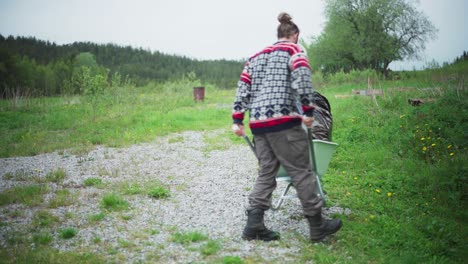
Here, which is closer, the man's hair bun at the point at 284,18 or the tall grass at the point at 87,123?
the man's hair bun at the point at 284,18

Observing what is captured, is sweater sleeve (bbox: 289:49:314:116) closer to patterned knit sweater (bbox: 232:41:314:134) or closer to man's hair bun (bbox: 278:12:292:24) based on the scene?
patterned knit sweater (bbox: 232:41:314:134)

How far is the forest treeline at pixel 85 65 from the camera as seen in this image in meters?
35.1

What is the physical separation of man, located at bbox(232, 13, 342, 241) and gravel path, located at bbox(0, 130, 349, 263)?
482mm

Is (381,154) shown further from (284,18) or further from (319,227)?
(284,18)

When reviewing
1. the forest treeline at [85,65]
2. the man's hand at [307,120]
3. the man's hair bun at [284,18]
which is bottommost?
the man's hand at [307,120]

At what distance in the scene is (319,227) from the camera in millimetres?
3750

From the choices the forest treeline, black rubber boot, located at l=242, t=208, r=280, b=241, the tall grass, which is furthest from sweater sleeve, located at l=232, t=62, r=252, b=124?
the forest treeline

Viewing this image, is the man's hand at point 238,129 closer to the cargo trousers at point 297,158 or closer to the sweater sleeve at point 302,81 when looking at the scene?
→ the cargo trousers at point 297,158

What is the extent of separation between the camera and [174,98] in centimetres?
2211

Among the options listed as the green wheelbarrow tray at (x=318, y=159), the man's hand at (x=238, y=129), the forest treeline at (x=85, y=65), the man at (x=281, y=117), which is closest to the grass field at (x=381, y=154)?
the man at (x=281, y=117)

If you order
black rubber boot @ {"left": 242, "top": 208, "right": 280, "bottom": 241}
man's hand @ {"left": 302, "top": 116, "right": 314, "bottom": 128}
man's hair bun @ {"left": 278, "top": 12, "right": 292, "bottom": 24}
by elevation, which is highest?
man's hair bun @ {"left": 278, "top": 12, "right": 292, "bottom": 24}

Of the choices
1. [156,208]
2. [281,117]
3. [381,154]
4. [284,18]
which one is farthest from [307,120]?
[381,154]

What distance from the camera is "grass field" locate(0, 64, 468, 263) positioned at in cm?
366

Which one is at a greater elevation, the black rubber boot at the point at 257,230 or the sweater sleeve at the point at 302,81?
the sweater sleeve at the point at 302,81
